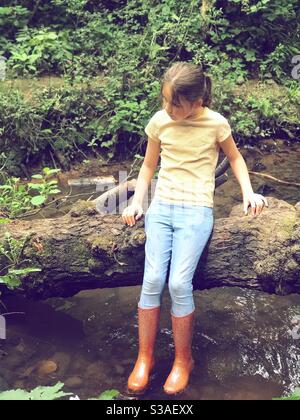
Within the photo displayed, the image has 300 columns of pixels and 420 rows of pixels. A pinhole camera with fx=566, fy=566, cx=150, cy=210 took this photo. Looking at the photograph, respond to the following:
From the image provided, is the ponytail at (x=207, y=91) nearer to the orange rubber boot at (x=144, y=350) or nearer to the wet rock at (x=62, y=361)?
the orange rubber boot at (x=144, y=350)

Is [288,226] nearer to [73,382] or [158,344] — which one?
[158,344]

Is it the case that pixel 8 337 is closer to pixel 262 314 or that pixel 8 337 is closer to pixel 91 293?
pixel 91 293

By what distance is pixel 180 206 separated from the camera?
2869mm

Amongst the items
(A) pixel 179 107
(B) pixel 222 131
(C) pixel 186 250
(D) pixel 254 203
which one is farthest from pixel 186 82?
(C) pixel 186 250

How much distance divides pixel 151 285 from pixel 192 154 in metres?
0.70

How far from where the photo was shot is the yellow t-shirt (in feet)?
9.44

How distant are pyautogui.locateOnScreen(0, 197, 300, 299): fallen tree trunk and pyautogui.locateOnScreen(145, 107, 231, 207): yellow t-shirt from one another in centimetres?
24

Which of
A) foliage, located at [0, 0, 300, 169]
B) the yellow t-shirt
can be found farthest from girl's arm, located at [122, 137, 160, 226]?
foliage, located at [0, 0, 300, 169]

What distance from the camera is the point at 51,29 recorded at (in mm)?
6492

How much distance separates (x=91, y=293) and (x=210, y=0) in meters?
4.26

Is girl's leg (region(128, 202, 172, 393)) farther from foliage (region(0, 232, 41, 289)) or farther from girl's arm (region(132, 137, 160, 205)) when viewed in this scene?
foliage (region(0, 232, 41, 289))

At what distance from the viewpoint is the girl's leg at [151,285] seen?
2.79 meters

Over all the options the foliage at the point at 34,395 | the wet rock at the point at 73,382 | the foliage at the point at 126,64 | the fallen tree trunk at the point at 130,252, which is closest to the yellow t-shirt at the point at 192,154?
the fallen tree trunk at the point at 130,252
